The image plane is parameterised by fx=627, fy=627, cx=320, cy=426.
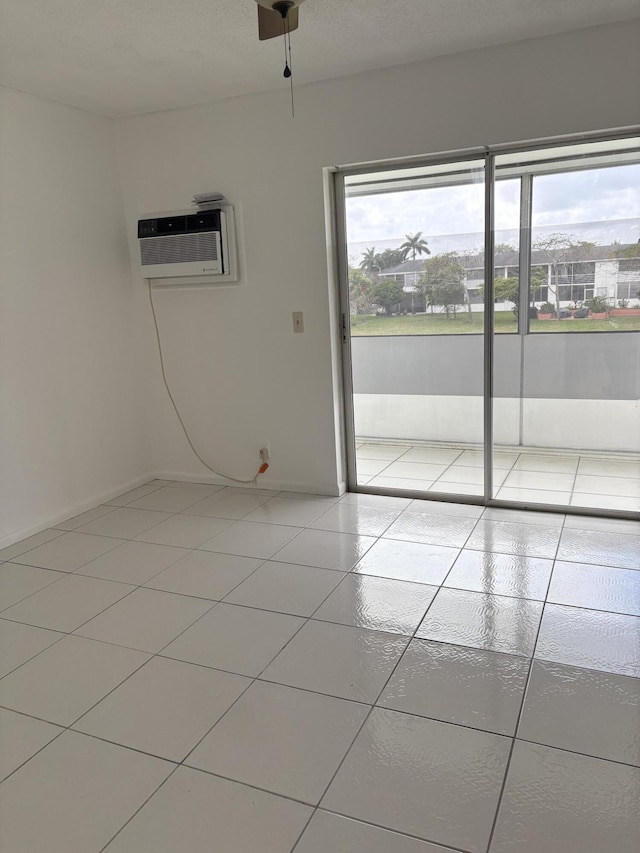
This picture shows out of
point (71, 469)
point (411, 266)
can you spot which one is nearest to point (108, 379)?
point (71, 469)

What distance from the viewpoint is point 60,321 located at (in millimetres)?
3895

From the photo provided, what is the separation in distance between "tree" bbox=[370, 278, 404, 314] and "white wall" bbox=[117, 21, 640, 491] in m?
0.32

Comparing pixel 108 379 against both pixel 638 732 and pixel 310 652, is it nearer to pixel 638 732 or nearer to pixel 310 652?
pixel 310 652

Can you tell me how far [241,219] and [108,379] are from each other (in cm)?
141

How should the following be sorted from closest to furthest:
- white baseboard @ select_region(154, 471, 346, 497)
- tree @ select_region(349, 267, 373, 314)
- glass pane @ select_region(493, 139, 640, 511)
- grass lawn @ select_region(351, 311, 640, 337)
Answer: glass pane @ select_region(493, 139, 640, 511) < grass lawn @ select_region(351, 311, 640, 337) < tree @ select_region(349, 267, 373, 314) < white baseboard @ select_region(154, 471, 346, 497)

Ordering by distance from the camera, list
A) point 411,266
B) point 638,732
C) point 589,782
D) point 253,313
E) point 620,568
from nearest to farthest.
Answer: point 589,782 < point 638,732 < point 620,568 < point 411,266 < point 253,313

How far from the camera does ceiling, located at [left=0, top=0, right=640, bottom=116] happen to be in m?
2.68

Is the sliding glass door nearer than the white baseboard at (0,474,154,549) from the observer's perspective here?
Yes

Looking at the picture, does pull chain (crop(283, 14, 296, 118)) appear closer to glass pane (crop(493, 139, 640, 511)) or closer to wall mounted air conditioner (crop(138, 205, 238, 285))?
wall mounted air conditioner (crop(138, 205, 238, 285))

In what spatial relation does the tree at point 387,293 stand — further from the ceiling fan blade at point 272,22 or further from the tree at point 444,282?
the ceiling fan blade at point 272,22

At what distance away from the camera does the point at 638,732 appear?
73.3 inches

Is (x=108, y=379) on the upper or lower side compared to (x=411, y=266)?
lower

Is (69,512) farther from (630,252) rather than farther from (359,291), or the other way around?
(630,252)

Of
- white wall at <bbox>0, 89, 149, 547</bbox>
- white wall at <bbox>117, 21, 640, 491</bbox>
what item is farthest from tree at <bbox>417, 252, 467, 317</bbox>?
white wall at <bbox>0, 89, 149, 547</bbox>
